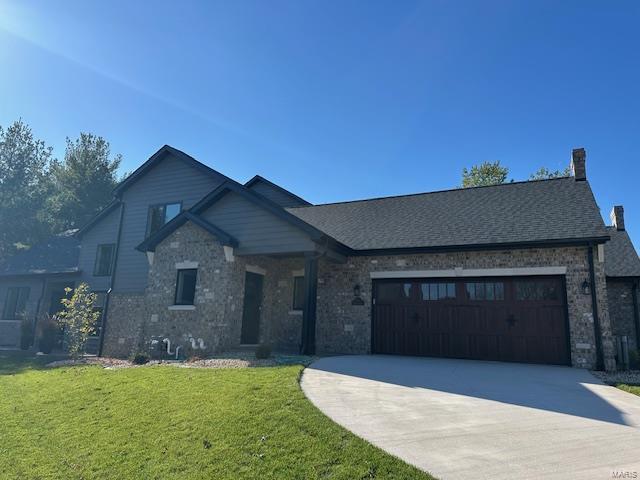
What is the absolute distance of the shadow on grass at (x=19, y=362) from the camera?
40.8 feet

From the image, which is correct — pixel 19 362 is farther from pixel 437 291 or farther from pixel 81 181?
pixel 81 181

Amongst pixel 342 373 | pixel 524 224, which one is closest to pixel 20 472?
pixel 342 373

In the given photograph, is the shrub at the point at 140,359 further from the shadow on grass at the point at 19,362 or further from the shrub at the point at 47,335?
the shrub at the point at 47,335

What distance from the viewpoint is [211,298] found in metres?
13.4

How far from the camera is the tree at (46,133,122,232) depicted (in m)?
34.2

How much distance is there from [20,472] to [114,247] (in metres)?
16.0

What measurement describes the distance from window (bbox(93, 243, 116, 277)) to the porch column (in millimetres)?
11648

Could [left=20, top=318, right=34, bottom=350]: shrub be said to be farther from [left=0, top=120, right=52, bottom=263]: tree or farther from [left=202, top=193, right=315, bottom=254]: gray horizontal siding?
[left=0, top=120, right=52, bottom=263]: tree

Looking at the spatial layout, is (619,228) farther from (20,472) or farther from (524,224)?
(20,472)

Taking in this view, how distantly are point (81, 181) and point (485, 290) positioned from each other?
3488cm

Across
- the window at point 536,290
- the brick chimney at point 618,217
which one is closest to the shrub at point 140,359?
the window at point 536,290

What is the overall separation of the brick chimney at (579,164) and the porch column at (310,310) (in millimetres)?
10810

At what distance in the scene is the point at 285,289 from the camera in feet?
52.3

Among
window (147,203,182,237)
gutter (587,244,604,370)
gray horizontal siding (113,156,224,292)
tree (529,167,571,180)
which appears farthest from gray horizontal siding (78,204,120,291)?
tree (529,167,571,180)
